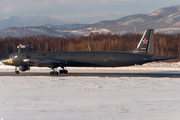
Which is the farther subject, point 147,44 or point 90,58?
point 90,58
